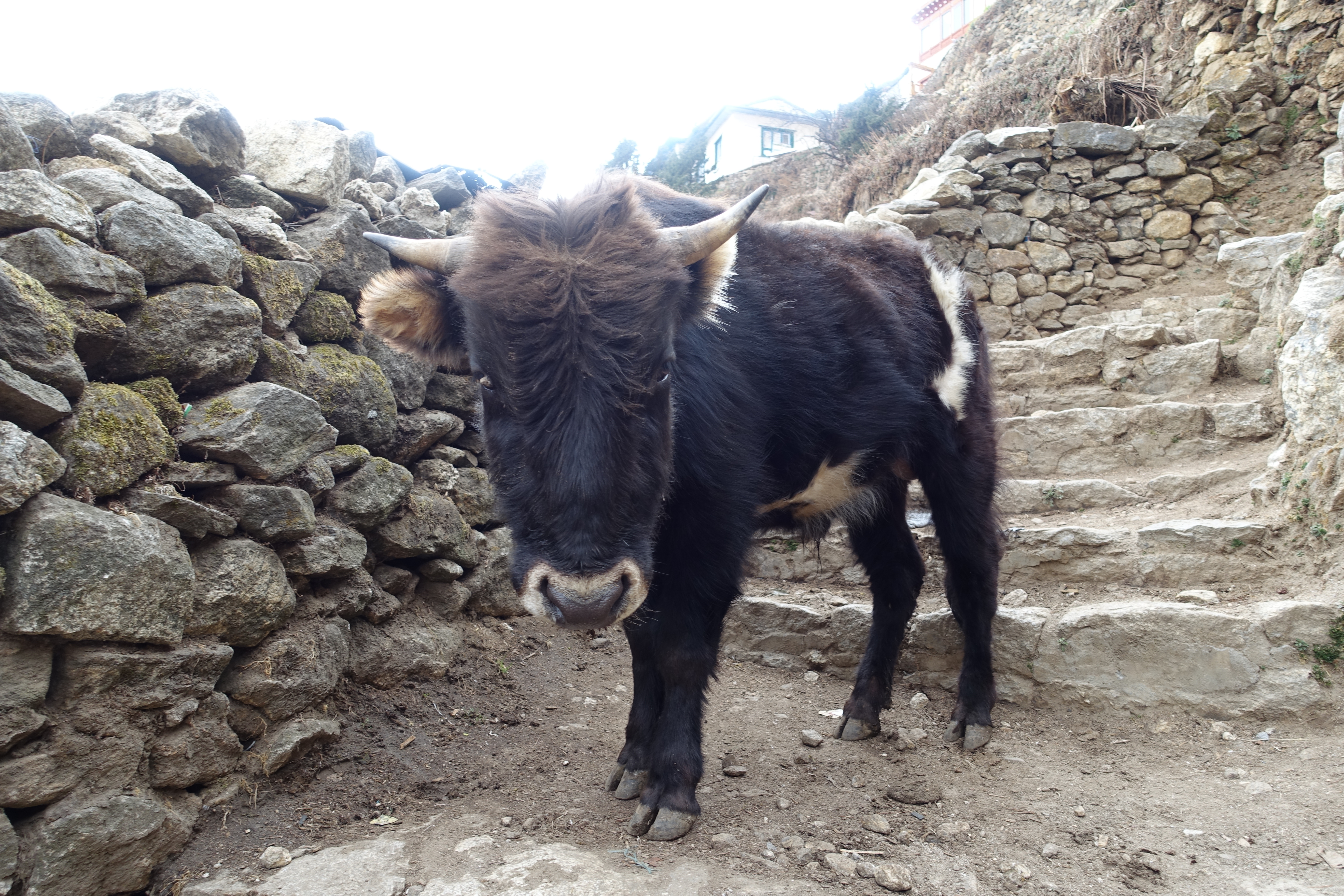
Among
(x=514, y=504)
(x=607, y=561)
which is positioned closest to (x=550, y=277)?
(x=514, y=504)

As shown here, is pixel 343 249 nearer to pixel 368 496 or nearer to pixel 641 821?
pixel 368 496

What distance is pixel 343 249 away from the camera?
3.69m

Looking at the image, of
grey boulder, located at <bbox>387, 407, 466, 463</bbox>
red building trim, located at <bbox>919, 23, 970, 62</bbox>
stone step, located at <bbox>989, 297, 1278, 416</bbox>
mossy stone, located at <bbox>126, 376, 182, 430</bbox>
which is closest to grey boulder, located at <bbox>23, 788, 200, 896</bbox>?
mossy stone, located at <bbox>126, 376, 182, 430</bbox>

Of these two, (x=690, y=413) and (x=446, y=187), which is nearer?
(x=690, y=413)

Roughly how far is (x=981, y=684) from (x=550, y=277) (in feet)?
9.21

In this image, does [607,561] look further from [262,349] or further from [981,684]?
[981,684]

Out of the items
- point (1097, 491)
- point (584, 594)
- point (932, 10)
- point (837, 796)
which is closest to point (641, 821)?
point (837, 796)

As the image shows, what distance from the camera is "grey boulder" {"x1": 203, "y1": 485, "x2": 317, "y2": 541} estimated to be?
2.73 meters

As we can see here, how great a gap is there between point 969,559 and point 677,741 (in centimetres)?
174

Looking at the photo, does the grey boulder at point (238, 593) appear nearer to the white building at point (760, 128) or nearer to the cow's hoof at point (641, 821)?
the cow's hoof at point (641, 821)

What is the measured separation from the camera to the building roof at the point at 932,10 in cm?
3234

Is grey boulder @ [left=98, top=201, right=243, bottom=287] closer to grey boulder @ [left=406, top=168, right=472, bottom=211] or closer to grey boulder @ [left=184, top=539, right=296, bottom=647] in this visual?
grey boulder @ [left=184, top=539, right=296, bottom=647]

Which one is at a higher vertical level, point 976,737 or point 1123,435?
point 1123,435

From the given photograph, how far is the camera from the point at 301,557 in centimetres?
295
